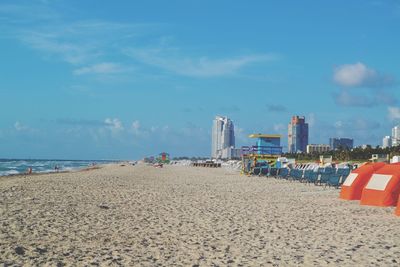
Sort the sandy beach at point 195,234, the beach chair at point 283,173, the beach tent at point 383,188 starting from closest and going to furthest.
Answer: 1. the sandy beach at point 195,234
2. the beach tent at point 383,188
3. the beach chair at point 283,173

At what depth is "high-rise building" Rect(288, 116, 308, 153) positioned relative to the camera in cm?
13550

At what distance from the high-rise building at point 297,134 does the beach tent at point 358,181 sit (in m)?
120

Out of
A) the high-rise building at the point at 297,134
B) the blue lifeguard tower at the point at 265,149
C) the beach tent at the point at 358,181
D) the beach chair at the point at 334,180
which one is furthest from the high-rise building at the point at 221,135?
the beach tent at the point at 358,181

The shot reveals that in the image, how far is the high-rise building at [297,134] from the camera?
136 metres

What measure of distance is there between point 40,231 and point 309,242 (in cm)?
490

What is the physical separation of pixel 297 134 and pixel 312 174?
11314 cm

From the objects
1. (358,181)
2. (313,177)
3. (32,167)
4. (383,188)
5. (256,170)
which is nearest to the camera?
(383,188)

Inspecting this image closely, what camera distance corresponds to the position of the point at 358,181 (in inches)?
599

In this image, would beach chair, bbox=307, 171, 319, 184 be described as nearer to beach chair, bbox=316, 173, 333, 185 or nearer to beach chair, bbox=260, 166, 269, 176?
beach chair, bbox=316, 173, 333, 185

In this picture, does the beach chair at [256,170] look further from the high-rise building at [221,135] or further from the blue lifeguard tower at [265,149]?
the high-rise building at [221,135]

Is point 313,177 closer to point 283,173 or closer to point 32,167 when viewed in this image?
point 283,173

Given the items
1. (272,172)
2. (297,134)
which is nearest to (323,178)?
(272,172)

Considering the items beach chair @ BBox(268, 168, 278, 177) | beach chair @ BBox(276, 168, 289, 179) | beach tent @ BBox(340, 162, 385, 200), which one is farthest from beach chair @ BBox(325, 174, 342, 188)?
beach chair @ BBox(268, 168, 278, 177)

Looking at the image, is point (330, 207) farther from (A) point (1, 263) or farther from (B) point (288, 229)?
(A) point (1, 263)
